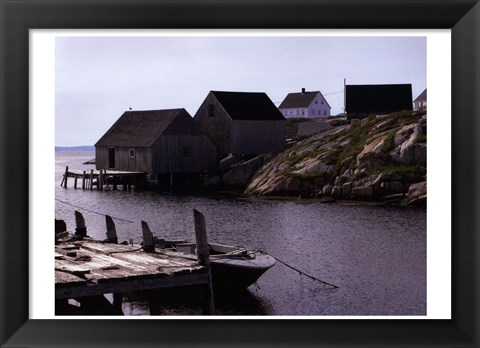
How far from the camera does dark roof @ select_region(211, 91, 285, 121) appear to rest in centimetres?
4297

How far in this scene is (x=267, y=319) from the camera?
19.5 ft

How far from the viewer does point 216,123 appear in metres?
43.2

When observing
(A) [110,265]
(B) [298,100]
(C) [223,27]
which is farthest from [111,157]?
(C) [223,27]

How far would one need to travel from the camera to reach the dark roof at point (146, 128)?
136 feet

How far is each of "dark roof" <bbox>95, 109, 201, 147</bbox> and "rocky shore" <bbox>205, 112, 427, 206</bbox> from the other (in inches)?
215

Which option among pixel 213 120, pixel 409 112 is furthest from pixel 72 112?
pixel 213 120

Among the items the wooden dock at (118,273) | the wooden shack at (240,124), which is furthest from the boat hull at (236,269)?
the wooden shack at (240,124)

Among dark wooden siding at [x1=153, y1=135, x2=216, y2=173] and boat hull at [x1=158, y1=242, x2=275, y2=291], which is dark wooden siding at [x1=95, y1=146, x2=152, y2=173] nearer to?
dark wooden siding at [x1=153, y1=135, x2=216, y2=173]

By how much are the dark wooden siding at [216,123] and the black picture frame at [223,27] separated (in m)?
36.5

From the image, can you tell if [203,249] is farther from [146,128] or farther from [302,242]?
[146,128]

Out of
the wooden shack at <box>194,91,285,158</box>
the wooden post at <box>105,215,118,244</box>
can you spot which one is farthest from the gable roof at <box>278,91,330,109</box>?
the wooden post at <box>105,215,118,244</box>

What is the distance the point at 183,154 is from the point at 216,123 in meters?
3.10

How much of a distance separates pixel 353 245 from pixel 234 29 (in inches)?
637

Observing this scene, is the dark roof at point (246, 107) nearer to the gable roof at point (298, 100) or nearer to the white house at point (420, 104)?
the gable roof at point (298, 100)
